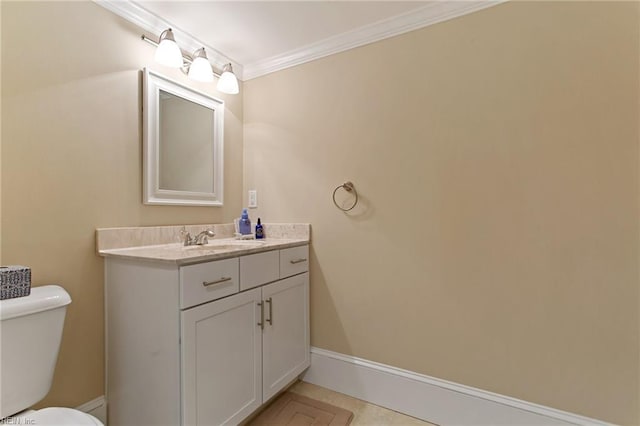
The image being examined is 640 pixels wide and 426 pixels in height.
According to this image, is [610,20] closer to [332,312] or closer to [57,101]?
[332,312]

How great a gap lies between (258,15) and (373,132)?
0.90 metres

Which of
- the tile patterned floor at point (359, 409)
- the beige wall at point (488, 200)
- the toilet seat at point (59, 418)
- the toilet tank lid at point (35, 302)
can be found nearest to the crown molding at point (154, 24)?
the beige wall at point (488, 200)

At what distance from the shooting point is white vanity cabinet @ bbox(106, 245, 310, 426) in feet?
3.95

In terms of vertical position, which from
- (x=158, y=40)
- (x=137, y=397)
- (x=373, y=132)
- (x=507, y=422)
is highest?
(x=158, y=40)

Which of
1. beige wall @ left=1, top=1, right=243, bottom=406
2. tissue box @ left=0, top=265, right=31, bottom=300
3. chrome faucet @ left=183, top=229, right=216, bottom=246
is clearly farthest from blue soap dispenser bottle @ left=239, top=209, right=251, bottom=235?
tissue box @ left=0, top=265, right=31, bottom=300

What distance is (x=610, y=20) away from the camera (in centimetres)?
130

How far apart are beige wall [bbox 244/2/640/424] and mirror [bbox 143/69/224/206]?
54 centimetres

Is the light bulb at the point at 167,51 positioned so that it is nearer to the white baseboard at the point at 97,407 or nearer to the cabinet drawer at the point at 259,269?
the cabinet drawer at the point at 259,269

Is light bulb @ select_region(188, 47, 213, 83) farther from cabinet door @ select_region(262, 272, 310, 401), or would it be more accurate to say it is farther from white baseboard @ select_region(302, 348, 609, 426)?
white baseboard @ select_region(302, 348, 609, 426)

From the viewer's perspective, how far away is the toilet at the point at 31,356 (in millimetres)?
1027

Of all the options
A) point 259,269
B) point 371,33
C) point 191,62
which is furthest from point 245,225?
point 371,33

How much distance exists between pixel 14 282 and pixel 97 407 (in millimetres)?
764

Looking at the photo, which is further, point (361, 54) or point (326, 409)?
point (361, 54)

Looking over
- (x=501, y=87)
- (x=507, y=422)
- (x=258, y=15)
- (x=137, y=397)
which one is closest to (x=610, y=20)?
(x=501, y=87)
